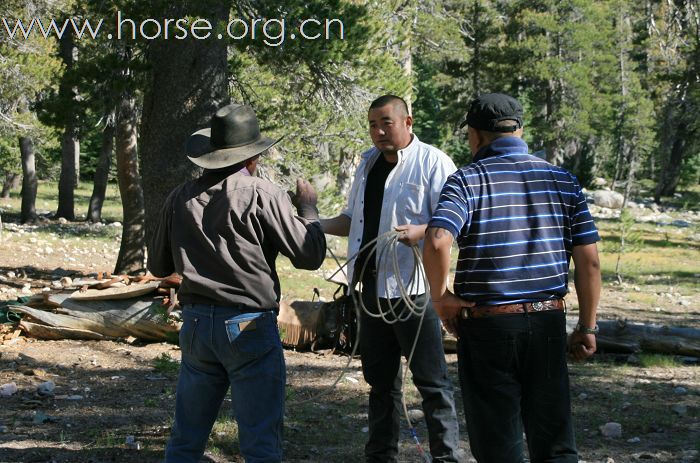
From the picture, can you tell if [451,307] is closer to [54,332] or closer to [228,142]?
[228,142]

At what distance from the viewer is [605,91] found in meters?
45.8

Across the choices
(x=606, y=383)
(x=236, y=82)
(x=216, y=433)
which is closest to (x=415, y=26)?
(x=236, y=82)

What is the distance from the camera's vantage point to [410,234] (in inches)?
175

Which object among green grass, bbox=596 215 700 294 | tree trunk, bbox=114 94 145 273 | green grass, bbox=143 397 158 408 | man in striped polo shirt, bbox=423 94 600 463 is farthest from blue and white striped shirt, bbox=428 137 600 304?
green grass, bbox=596 215 700 294

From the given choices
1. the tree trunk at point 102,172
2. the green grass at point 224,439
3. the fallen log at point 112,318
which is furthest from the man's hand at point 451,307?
the tree trunk at point 102,172

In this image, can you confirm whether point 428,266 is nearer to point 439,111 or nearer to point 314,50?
point 314,50

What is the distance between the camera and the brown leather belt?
3.70 m

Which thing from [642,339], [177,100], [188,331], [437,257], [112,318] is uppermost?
[177,100]

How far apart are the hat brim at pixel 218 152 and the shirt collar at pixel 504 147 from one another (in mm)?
990

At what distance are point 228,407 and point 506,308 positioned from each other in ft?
10.6

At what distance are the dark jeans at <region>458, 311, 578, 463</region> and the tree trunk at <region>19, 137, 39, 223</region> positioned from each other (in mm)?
21420

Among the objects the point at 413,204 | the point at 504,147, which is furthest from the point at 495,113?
the point at 413,204

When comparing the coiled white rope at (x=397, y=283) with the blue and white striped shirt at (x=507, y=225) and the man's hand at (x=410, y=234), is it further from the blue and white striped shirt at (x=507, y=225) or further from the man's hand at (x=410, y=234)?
the blue and white striped shirt at (x=507, y=225)

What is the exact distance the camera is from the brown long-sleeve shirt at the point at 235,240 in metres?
3.89
